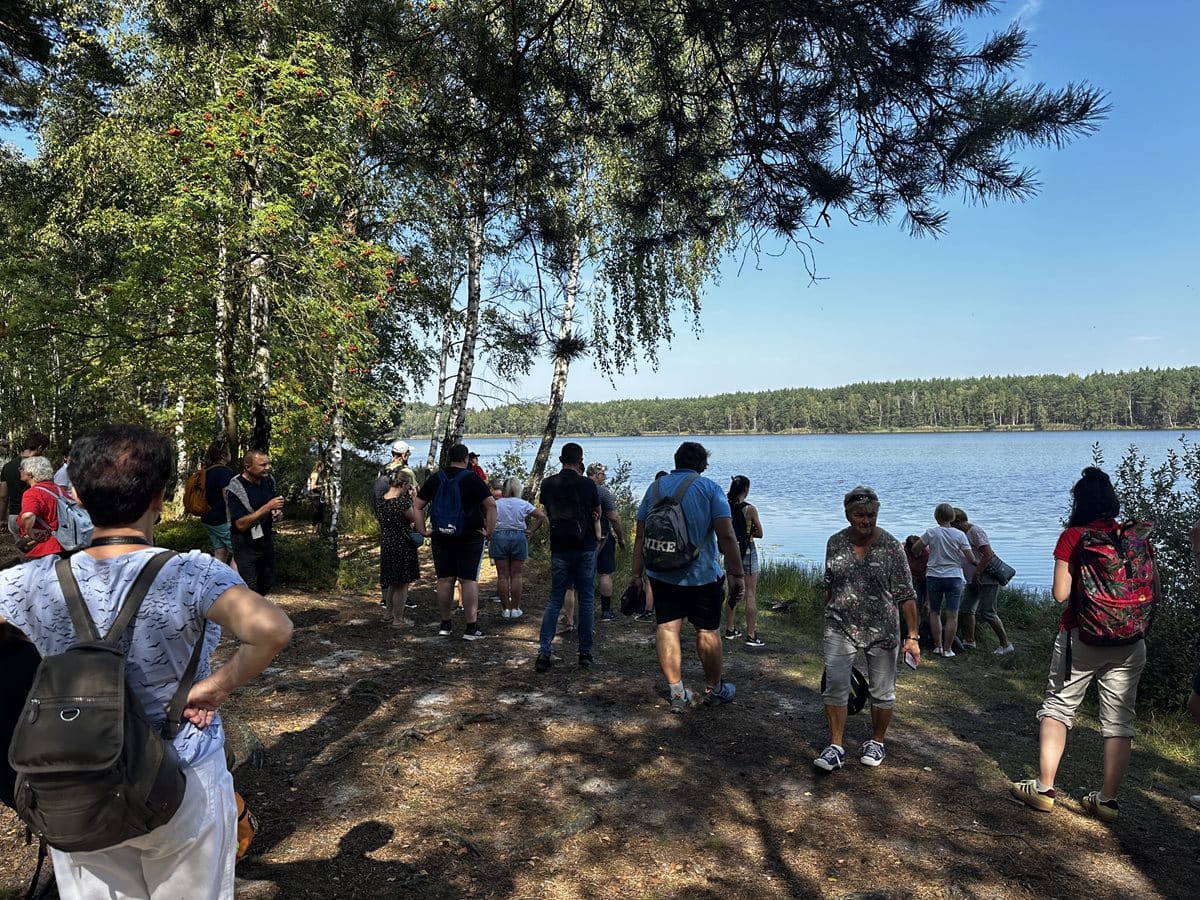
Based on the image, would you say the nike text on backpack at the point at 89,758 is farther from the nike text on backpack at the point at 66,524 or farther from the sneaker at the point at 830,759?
the nike text on backpack at the point at 66,524

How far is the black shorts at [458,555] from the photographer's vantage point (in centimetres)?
754

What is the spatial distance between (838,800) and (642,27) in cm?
503

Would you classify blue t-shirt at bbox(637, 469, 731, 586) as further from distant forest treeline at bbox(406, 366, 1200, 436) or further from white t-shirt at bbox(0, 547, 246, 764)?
distant forest treeline at bbox(406, 366, 1200, 436)

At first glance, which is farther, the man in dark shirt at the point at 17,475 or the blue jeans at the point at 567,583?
the man in dark shirt at the point at 17,475

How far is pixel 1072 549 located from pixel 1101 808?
1432 millimetres

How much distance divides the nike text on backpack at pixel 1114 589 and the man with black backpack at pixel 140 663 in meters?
4.11

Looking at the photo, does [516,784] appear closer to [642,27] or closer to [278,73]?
[642,27]

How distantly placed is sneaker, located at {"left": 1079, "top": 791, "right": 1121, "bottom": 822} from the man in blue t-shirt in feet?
7.81

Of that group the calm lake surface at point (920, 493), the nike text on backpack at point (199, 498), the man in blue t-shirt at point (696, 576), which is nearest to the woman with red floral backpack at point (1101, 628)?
the man in blue t-shirt at point (696, 576)

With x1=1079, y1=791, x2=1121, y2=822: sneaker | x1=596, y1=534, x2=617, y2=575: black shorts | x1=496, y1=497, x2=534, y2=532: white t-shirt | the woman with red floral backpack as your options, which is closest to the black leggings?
the woman with red floral backpack

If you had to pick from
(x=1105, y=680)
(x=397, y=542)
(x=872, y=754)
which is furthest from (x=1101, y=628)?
(x=397, y=542)

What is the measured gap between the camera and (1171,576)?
24.1ft

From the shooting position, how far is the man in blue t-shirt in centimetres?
552

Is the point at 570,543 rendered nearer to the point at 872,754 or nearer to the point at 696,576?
the point at 696,576
